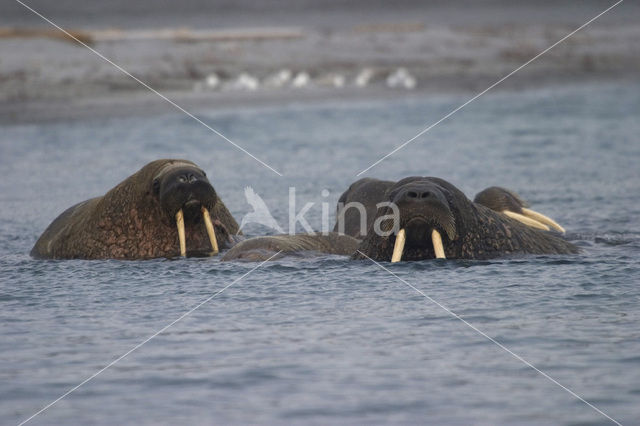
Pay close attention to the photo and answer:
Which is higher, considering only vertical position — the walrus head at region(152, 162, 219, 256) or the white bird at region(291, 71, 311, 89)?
the white bird at region(291, 71, 311, 89)

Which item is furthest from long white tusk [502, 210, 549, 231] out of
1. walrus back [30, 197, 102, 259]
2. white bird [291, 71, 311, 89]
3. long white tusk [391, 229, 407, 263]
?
white bird [291, 71, 311, 89]

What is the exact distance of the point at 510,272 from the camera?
1055cm

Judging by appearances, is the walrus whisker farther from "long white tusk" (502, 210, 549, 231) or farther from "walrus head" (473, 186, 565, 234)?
"long white tusk" (502, 210, 549, 231)

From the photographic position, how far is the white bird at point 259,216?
1491cm

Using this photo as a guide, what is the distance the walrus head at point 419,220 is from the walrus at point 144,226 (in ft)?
6.72

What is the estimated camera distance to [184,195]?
37.2 ft

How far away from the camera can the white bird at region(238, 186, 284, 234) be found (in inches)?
587

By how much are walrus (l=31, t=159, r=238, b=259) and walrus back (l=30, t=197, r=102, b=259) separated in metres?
0.01

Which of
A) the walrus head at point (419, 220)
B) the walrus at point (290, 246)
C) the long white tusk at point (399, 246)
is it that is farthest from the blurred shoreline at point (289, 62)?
the long white tusk at point (399, 246)

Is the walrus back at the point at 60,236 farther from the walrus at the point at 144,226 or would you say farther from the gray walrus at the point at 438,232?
the gray walrus at the point at 438,232

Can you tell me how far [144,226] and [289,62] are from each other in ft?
84.5

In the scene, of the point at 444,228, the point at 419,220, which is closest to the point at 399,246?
the point at 419,220

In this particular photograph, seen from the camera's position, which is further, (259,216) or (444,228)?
(259,216)

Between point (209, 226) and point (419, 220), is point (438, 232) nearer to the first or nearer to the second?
point (419, 220)
